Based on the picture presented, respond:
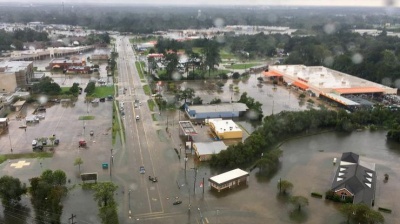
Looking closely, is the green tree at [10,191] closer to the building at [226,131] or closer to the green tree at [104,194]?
the green tree at [104,194]

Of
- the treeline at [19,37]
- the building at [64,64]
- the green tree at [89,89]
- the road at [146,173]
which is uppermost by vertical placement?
the treeline at [19,37]

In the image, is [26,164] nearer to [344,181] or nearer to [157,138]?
[157,138]

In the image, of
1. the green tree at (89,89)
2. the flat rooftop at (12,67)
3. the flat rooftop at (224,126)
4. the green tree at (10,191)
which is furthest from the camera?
the flat rooftop at (12,67)

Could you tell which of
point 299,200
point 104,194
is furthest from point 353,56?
point 104,194

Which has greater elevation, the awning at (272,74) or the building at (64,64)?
the building at (64,64)

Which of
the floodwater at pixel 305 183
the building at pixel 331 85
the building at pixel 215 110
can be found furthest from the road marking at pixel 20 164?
the building at pixel 331 85

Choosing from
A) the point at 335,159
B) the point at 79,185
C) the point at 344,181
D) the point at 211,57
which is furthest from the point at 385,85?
the point at 79,185

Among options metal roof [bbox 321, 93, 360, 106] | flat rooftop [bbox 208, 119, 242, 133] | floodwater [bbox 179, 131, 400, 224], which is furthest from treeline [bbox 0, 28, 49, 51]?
floodwater [bbox 179, 131, 400, 224]
